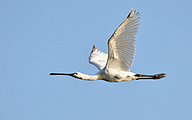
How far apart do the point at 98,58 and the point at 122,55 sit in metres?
5.01

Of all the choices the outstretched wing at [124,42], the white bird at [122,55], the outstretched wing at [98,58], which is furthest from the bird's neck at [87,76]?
the outstretched wing at [98,58]

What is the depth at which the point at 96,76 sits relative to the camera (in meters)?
17.7

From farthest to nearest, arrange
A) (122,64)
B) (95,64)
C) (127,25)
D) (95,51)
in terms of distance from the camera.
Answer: (95,51) → (95,64) → (122,64) → (127,25)

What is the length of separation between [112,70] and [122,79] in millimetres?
653

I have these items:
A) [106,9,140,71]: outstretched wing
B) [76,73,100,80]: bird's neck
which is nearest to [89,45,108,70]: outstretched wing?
[76,73,100,80]: bird's neck

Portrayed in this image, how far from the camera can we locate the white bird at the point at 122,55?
15969 millimetres

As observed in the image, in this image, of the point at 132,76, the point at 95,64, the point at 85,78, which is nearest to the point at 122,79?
the point at 132,76

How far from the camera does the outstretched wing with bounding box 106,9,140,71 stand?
52.2ft

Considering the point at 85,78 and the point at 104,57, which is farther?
the point at 104,57

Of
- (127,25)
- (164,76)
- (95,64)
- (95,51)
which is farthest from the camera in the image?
(95,51)

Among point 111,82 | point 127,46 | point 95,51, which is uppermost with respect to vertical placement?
point 95,51

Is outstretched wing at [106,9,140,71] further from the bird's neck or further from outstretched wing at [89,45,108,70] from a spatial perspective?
outstretched wing at [89,45,108,70]

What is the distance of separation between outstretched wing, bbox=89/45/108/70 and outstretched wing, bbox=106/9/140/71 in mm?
3429

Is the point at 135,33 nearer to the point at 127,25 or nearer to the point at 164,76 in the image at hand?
the point at 127,25
